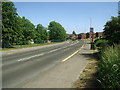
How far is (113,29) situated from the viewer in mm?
11672

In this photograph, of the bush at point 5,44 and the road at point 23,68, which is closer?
the road at point 23,68

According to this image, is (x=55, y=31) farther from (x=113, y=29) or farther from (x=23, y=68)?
(x=23, y=68)

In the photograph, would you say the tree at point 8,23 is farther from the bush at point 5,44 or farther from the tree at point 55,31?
the tree at point 55,31

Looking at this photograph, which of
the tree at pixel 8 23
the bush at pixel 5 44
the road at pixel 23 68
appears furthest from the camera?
the bush at pixel 5 44

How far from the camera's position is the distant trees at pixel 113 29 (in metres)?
11.1

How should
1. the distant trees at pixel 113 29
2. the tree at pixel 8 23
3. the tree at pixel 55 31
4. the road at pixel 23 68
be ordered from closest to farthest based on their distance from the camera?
the road at pixel 23 68
the distant trees at pixel 113 29
the tree at pixel 8 23
the tree at pixel 55 31

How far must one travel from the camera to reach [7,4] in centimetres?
2714

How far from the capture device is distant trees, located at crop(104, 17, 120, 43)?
11.1 meters

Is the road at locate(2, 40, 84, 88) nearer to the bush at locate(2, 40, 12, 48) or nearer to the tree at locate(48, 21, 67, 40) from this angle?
the bush at locate(2, 40, 12, 48)

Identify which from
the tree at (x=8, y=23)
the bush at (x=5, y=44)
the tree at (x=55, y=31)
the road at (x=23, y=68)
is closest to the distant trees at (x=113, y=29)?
the road at (x=23, y=68)

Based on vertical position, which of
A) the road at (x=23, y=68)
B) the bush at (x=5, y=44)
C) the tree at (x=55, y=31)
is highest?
the tree at (x=55, y=31)

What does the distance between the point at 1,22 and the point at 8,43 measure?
5.00 m

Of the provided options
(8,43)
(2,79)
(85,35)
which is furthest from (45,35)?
(85,35)

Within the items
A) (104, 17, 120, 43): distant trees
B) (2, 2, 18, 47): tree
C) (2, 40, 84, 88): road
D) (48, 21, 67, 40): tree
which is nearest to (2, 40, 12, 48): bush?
(2, 2, 18, 47): tree
